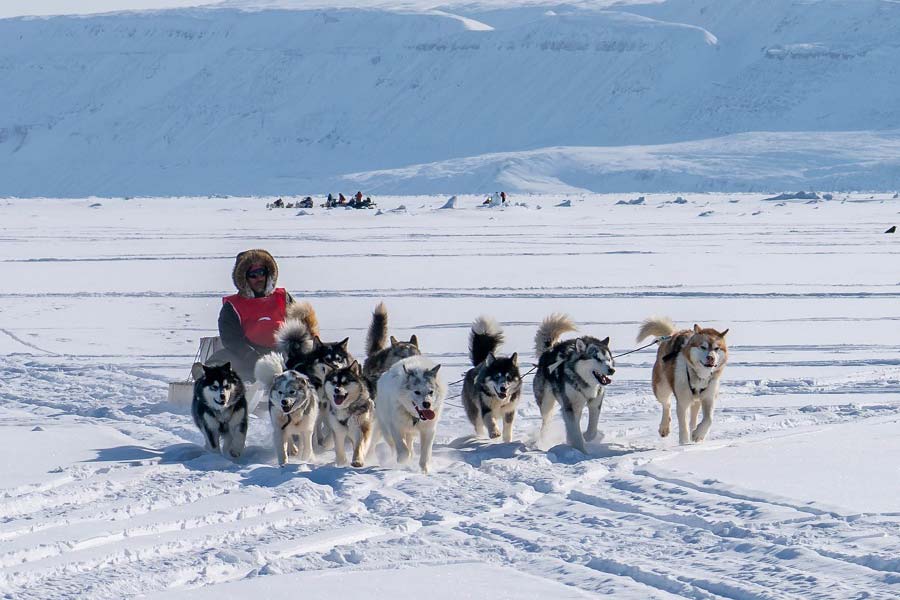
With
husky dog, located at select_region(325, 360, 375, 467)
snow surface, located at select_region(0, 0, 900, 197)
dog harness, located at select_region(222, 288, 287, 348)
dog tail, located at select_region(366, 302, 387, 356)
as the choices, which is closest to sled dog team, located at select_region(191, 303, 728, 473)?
husky dog, located at select_region(325, 360, 375, 467)

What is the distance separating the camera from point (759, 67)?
4759 inches

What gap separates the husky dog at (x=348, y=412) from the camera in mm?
7137

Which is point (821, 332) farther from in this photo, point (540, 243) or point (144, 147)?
point (144, 147)

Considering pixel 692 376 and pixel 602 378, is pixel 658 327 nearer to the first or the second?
pixel 692 376

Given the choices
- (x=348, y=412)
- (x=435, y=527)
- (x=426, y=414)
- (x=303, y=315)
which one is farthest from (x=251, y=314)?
(x=435, y=527)

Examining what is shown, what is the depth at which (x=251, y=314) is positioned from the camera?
880 centimetres

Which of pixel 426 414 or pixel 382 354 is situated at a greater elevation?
pixel 382 354

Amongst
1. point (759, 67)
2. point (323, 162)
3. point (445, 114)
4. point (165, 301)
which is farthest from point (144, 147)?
point (165, 301)

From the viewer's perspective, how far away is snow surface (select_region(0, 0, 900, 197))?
111 metres

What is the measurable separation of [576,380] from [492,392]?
0.47 metres

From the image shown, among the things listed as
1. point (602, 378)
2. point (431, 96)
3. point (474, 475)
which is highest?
point (431, 96)

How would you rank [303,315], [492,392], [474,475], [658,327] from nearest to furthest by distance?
1. [474,475]
2. [492,392]
3. [658,327]
4. [303,315]

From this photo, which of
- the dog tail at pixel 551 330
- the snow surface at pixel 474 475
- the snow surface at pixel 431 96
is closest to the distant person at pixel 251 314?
the snow surface at pixel 474 475

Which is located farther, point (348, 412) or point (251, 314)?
point (251, 314)
